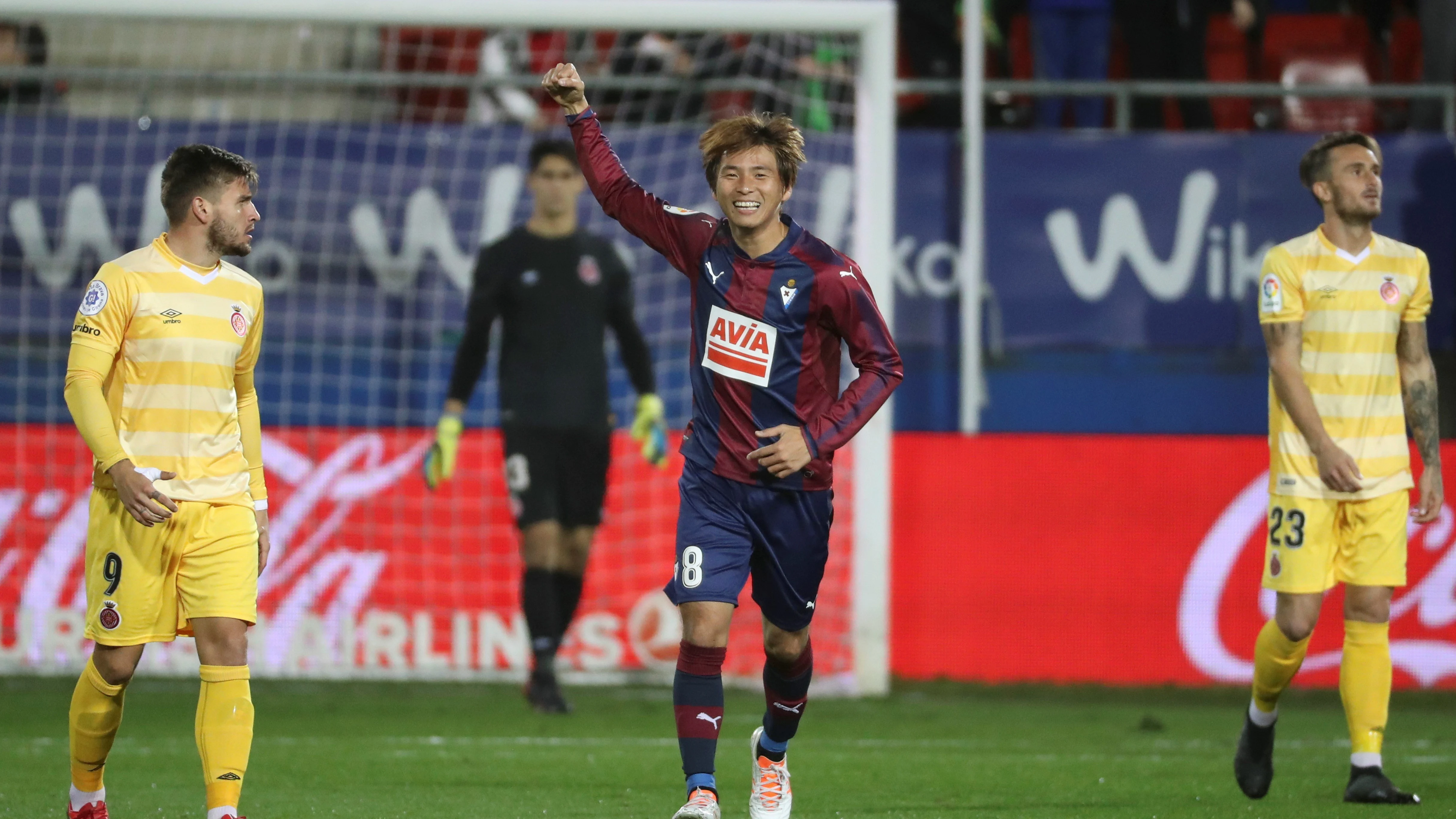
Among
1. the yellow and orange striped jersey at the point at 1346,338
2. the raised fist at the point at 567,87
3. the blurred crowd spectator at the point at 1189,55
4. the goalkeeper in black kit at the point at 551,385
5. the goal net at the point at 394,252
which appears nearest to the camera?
the raised fist at the point at 567,87

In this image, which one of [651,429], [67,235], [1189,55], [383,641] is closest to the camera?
[651,429]

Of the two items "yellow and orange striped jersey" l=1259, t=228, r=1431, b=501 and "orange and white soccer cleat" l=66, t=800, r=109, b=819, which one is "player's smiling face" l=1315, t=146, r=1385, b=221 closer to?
"yellow and orange striped jersey" l=1259, t=228, r=1431, b=501

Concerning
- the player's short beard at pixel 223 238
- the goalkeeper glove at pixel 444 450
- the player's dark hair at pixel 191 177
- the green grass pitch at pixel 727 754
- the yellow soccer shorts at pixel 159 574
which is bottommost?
the green grass pitch at pixel 727 754

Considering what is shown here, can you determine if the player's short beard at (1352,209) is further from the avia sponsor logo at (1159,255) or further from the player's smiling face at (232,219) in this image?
the avia sponsor logo at (1159,255)

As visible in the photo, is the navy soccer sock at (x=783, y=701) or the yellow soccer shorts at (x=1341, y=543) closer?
the navy soccer sock at (x=783, y=701)

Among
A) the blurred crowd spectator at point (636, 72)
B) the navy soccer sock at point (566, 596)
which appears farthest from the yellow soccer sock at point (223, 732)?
the blurred crowd spectator at point (636, 72)

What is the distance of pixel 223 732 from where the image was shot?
14.0 feet

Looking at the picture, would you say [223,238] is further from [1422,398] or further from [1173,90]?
[1173,90]

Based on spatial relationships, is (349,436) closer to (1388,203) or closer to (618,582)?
(618,582)

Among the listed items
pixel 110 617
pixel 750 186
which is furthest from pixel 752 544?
pixel 110 617

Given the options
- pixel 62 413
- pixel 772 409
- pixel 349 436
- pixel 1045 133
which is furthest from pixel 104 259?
pixel 772 409

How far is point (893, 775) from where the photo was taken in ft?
19.5

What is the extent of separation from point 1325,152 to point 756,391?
2082 millimetres

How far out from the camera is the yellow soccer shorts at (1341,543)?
5430mm
